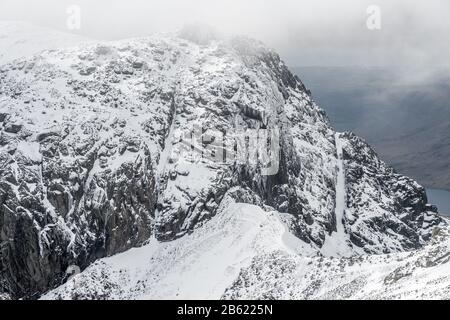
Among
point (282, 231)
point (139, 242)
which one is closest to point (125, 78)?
point (139, 242)

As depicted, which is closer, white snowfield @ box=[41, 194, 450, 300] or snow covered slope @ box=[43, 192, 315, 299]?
white snowfield @ box=[41, 194, 450, 300]

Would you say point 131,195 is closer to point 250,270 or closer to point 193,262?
point 193,262

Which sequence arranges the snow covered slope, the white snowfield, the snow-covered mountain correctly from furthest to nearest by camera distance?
the snow-covered mountain, the snow covered slope, the white snowfield

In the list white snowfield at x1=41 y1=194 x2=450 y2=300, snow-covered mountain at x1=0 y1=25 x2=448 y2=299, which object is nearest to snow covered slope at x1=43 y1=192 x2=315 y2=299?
white snowfield at x1=41 y1=194 x2=450 y2=300

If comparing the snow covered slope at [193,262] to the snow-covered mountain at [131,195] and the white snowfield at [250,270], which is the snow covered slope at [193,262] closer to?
the white snowfield at [250,270]

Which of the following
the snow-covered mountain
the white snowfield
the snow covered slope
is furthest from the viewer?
the snow-covered mountain

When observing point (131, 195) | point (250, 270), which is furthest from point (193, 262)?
point (131, 195)

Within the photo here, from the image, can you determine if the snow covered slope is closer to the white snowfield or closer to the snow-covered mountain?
the white snowfield
